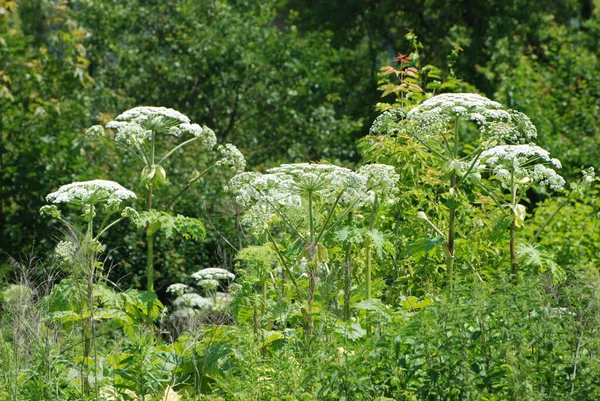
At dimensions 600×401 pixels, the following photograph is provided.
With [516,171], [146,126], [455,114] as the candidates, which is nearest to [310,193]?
[455,114]

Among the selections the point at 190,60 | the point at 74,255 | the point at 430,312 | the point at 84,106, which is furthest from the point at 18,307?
the point at 190,60

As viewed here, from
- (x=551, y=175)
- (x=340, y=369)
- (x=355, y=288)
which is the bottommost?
(x=355, y=288)

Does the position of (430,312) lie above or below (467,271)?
above

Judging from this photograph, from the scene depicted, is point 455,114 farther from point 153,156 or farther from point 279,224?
point 153,156

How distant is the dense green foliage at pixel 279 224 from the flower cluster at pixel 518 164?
2 centimetres

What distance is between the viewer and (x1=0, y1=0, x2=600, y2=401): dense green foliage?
452cm

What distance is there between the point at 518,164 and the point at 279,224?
1.71 meters

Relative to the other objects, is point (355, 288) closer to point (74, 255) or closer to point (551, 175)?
point (551, 175)

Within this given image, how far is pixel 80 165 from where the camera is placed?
1028 cm

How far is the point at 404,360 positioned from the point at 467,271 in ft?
6.46

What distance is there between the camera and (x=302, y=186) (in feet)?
17.4

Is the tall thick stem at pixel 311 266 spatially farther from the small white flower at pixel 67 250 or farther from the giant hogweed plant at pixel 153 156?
the small white flower at pixel 67 250

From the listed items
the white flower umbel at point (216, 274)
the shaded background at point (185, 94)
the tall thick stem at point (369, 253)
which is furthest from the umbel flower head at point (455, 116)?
the shaded background at point (185, 94)

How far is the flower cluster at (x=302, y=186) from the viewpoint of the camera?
17.3 ft
